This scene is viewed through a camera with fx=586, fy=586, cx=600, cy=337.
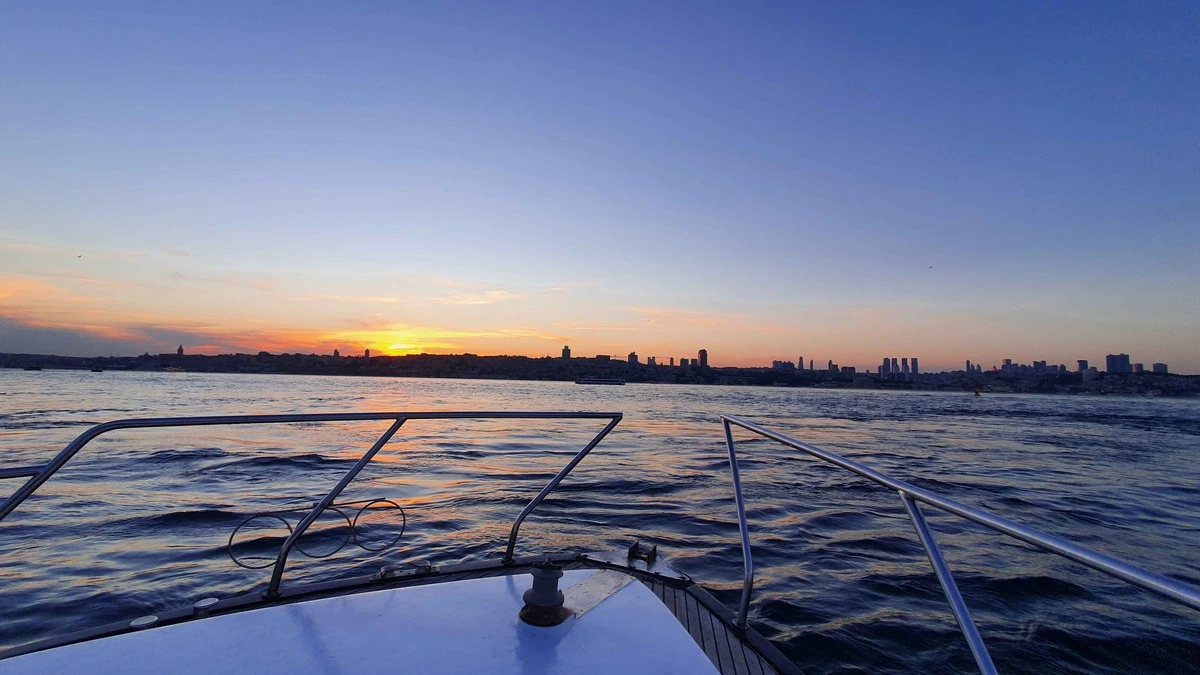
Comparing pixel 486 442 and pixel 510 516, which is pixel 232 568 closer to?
pixel 510 516

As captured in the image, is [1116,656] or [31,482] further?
[1116,656]

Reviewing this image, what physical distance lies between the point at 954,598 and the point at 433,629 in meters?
1.57

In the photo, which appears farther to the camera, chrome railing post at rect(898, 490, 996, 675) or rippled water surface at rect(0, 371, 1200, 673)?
rippled water surface at rect(0, 371, 1200, 673)

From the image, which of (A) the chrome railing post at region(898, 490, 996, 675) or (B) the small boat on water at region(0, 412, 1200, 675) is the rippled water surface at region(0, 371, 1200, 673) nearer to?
(B) the small boat on water at region(0, 412, 1200, 675)

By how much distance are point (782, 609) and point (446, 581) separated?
9.49ft

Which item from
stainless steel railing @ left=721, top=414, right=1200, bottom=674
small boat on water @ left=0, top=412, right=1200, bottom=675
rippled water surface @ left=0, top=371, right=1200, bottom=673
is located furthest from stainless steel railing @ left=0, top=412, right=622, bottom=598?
rippled water surface @ left=0, top=371, right=1200, bottom=673

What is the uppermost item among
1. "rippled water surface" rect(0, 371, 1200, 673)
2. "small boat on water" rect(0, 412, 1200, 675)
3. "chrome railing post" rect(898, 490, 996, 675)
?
"chrome railing post" rect(898, 490, 996, 675)

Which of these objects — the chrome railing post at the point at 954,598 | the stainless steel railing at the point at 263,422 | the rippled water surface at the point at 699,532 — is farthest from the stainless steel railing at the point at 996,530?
the rippled water surface at the point at 699,532

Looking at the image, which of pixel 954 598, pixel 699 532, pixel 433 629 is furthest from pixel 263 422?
pixel 699 532

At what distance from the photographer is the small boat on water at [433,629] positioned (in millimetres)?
1717

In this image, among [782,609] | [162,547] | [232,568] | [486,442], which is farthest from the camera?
[486,442]

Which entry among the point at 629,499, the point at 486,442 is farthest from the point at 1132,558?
the point at 486,442

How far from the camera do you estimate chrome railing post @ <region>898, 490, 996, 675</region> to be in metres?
1.18

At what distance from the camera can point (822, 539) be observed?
639 cm
